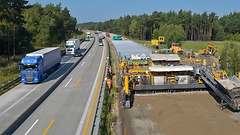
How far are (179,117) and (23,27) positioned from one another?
39.5 metres

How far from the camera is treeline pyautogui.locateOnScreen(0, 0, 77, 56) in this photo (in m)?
41.4

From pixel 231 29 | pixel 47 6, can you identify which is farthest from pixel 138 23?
pixel 47 6

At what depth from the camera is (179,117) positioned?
73.7 feet

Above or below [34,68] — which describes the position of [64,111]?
below

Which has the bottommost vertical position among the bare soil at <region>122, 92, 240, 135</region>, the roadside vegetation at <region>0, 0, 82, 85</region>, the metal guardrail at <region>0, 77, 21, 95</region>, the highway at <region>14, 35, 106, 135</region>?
the bare soil at <region>122, 92, 240, 135</region>

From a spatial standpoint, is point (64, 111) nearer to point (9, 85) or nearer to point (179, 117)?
point (179, 117)

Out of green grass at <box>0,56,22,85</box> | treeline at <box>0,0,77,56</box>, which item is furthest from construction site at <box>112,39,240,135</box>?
treeline at <box>0,0,77,56</box>

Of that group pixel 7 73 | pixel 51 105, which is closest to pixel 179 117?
pixel 51 105

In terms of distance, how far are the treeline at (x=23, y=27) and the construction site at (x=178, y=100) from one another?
20.8 metres

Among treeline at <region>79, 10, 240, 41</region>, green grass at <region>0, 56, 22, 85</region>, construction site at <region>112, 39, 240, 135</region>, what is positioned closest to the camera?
construction site at <region>112, 39, 240, 135</region>

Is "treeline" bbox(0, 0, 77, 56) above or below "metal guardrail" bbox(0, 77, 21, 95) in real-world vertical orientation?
above

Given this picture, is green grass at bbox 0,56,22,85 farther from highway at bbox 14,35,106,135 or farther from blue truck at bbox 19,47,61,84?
highway at bbox 14,35,106,135

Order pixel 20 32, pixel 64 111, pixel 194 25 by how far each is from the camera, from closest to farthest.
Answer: pixel 64 111, pixel 20 32, pixel 194 25

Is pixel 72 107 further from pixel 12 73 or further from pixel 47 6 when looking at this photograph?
pixel 47 6
